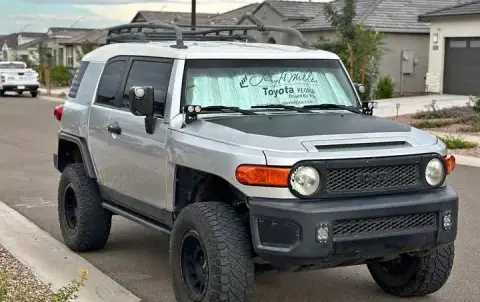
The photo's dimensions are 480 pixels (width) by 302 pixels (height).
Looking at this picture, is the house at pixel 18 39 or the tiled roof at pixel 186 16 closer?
the tiled roof at pixel 186 16

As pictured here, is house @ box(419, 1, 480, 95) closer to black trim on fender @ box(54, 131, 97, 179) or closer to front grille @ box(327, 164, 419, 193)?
black trim on fender @ box(54, 131, 97, 179)

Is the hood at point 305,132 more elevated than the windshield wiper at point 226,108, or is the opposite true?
the windshield wiper at point 226,108

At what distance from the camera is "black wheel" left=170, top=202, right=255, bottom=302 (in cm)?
492

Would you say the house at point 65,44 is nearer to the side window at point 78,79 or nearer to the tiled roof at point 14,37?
the tiled roof at point 14,37

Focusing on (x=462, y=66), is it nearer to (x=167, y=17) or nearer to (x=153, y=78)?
(x=153, y=78)

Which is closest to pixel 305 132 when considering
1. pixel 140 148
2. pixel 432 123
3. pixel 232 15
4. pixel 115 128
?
pixel 140 148

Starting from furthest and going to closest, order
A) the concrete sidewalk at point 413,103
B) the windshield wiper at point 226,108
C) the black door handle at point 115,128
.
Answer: the concrete sidewalk at point 413,103 < the black door handle at point 115,128 < the windshield wiper at point 226,108

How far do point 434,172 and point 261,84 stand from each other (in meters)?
1.56

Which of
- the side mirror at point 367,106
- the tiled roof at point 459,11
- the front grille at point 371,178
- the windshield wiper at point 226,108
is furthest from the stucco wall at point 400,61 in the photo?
the front grille at point 371,178

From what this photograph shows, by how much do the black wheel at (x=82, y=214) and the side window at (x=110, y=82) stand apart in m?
0.74

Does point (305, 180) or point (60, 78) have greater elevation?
point (305, 180)

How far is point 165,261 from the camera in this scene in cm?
715

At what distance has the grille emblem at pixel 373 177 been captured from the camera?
4988 millimetres

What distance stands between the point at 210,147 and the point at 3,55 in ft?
327
